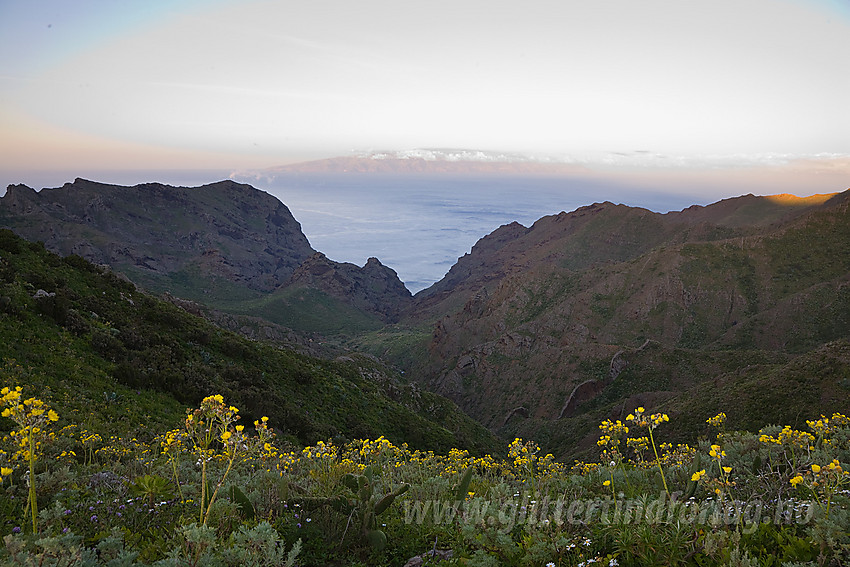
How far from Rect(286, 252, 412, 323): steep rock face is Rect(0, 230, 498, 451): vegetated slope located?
106m

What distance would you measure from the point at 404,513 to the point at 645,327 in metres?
64.0

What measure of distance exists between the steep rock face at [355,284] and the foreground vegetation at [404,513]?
12676 cm

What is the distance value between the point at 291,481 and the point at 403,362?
7948cm

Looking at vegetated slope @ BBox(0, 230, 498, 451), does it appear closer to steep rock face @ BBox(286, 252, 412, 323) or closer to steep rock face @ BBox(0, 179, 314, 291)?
steep rock face @ BBox(286, 252, 412, 323)

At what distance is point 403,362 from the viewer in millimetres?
84438

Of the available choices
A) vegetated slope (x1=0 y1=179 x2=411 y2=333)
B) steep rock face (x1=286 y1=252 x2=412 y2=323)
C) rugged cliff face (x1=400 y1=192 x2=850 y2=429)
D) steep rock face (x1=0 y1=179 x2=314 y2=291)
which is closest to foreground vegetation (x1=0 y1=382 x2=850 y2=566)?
rugged cliff face (x1=400 y1=192 x2=850 y2=429)

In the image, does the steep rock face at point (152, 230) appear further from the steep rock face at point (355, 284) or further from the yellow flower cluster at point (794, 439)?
the yellow flower cluster at point (794, 439)

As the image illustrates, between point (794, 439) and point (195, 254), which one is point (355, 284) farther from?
point (794, 439)

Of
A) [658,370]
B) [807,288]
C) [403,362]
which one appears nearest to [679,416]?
[658,370]

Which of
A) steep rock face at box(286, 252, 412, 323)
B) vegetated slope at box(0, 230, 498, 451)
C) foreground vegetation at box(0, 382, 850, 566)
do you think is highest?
foreground vegetation at box(0, 382, 850, 566)

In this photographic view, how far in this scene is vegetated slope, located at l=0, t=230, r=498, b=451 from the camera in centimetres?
1263

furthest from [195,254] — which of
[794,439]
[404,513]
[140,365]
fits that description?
[794,439]

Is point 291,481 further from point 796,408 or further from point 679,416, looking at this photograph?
point 679,416

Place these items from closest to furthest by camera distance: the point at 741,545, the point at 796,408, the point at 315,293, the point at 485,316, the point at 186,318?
the point at 741,545 → the point at 796,408 → the point at 186,318 → the point at 485,316 → the point at 315,293
